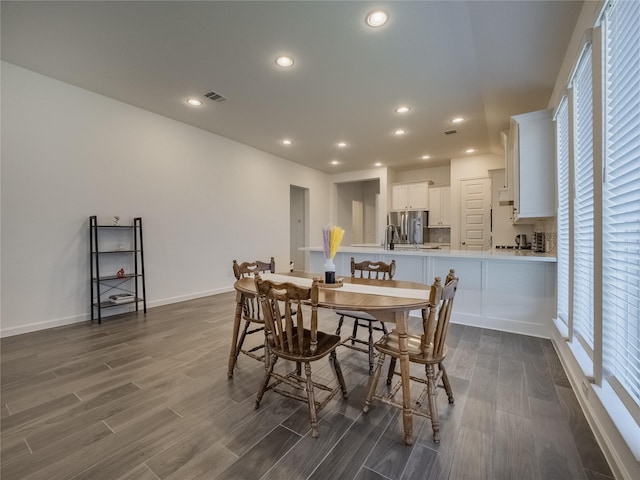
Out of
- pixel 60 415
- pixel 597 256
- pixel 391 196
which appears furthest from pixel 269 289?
pixel 391 196

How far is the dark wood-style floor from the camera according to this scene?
1.33 metres

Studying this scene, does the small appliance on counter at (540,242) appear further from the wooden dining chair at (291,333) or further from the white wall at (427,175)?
the wooden dining chair at (291,333)

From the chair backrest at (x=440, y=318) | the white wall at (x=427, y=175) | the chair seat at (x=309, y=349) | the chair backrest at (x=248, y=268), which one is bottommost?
the chair seat at (x=309, y=349)

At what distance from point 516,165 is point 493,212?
2.44m

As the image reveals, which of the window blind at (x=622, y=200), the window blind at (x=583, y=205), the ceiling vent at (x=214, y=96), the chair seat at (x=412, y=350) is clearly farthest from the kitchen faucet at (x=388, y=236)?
the ceiling vent at (x=214, y=96)

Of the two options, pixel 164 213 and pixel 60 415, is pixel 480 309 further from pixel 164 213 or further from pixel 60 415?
pixel 164 213

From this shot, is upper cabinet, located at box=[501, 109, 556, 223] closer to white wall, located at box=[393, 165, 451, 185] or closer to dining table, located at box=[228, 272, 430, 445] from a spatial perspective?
dining table, located at box=[228, 272, 430, 445]

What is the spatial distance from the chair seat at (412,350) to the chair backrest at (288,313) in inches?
17.2

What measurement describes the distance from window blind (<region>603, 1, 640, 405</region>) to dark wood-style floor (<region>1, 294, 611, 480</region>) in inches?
22.8

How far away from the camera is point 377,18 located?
2225mm

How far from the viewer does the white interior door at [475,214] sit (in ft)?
19.4

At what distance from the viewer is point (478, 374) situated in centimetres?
221

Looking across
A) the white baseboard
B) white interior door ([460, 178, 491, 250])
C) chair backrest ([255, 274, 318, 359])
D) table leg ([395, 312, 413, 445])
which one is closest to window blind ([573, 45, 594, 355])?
table leg ([395, 312, 413, 445])

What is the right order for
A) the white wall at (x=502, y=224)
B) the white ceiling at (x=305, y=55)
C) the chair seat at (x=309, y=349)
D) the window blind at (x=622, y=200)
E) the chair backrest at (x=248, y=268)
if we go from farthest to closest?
the white wall at (x=502, y=224)
the chair backrest at (x=248, y=268)
the white ceiling at (x=305, y=55)
the chair seat at (x=309, y=349)
the window blind at (x=622, y=200)
